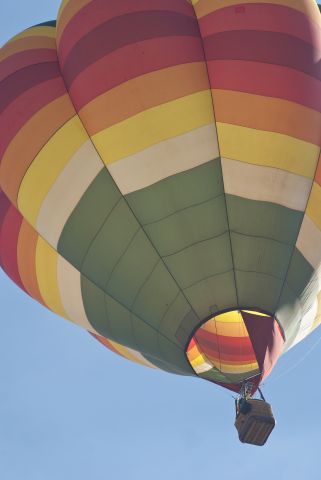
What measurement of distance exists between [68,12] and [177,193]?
7.89 ft

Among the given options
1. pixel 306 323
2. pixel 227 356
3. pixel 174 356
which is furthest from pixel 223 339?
pixel 174 356

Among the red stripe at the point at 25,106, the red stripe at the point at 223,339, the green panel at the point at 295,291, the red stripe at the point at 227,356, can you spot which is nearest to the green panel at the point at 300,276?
the green panel at the point at 295,291

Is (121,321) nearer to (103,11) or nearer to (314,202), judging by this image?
(314,202)

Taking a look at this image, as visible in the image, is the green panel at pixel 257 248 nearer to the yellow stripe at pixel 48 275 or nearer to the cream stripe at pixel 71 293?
the cream stripe at pixel 71 293

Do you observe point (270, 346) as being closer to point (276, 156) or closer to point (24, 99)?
point (276, 156)

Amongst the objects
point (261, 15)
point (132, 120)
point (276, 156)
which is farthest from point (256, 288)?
point (261, 15)

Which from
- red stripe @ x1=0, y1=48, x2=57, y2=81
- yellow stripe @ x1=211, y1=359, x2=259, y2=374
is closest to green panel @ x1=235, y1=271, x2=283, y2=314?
yellow stripe @ x1=211, y1=359, x2=259, y2=374

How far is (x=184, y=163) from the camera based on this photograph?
960 cm

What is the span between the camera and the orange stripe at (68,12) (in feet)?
33.6

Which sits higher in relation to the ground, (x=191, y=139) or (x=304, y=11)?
(x=304, y=11)

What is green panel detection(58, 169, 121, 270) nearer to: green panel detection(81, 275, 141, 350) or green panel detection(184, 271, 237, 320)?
green panel detection(81, 275, 141, 350)

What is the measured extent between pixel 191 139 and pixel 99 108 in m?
0.99

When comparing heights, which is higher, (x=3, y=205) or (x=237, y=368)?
(x=237, y=368)

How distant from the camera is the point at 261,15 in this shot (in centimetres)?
990
